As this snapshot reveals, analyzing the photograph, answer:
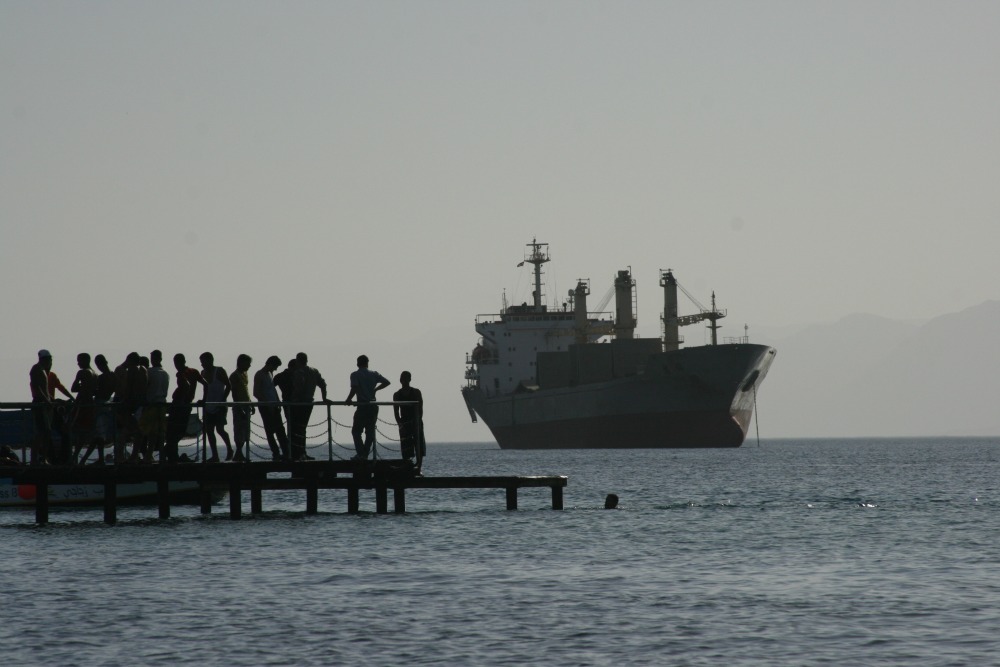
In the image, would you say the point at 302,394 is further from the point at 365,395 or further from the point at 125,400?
the point at 125,400

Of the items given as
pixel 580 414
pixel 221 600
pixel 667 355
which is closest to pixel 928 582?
pixel 221 600

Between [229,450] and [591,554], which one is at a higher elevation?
[229,450]

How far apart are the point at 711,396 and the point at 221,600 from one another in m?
82.8

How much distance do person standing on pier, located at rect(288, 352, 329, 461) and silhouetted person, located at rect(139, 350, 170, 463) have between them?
2035 mm

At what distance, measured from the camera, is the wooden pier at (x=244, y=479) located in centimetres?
2247

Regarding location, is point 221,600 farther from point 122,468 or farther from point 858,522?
point 858,522

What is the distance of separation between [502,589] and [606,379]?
85898mm

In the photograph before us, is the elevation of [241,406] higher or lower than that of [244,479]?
higher

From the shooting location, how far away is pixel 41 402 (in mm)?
20828

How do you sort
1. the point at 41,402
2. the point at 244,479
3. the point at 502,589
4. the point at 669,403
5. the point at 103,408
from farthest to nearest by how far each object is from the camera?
1. the point at 669,403
2. the point at 244,479
3. the point at 103,408
4. the point at 41,402
5. the point at 502,589

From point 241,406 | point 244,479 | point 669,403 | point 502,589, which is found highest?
point 669,403

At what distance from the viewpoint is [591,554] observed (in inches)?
829

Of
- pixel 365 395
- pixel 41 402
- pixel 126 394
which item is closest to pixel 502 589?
pixel 365 395

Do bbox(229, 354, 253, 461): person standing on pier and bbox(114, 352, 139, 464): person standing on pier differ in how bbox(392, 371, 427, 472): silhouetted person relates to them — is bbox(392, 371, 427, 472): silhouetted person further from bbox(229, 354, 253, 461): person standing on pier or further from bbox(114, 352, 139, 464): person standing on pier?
bbox(114, 352, 139, 464): person standing on pier
